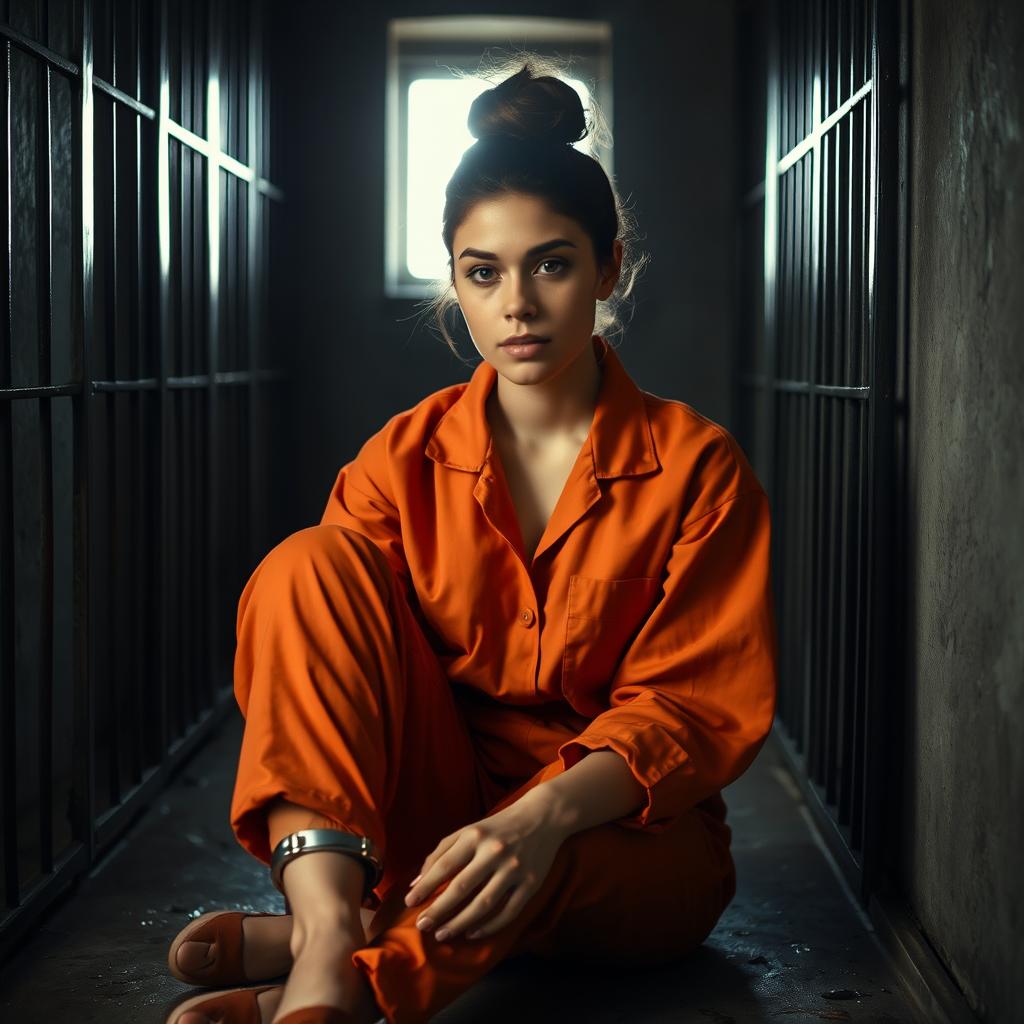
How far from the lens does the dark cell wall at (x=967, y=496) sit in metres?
1.41

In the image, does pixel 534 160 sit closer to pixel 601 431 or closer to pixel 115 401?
pixel 601 431

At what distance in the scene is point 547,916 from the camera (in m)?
1.60

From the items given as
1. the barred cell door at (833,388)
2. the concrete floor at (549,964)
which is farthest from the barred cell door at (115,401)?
the barred cell door at (833,388)

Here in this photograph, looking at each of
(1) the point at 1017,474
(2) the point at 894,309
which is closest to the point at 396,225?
(2) the point at 894,309

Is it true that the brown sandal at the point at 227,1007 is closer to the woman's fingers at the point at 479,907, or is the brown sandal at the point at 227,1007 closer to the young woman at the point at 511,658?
the young woman at the point at 511,658

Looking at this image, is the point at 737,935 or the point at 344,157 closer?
the point at 737,935

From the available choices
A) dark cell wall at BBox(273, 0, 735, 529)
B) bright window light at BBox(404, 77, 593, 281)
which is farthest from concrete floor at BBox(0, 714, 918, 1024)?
bright window light at BBox(404, 77, 593, 281)

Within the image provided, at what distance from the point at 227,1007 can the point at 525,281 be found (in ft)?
3.15

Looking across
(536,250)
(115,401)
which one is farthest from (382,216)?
(536,250)

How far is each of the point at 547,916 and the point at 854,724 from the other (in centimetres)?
79

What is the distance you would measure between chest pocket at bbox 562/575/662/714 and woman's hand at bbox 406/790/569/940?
29cm

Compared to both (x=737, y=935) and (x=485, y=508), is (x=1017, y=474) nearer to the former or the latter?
(x=485, y=508)

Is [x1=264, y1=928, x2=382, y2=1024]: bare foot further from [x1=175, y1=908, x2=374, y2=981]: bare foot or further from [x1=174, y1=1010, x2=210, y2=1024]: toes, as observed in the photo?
[x1=175, y1=908, x2=374, y2=981]: bare foot

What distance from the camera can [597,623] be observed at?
174 centimetres
